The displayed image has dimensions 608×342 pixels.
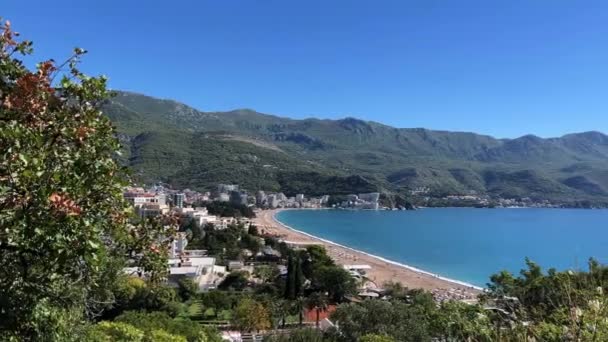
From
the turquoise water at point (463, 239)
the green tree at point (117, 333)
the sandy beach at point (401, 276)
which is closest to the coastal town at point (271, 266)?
the sandy beach at point (401, 276)

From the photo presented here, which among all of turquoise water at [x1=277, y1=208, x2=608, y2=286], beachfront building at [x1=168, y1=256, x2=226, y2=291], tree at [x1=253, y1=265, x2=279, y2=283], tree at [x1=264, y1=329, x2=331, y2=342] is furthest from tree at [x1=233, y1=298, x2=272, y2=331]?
turquoise water at [x1=277, y1=208, x2=608, y2=286]

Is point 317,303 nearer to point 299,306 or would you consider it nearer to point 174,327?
point 299,306

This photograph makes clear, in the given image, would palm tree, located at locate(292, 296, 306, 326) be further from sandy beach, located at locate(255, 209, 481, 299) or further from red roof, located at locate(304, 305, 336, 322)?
sandy beach, located at locate(255, 209, 481, 299)

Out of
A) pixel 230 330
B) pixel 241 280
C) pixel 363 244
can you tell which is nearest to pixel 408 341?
pixel 230 330

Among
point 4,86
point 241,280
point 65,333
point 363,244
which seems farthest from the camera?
point 363,244

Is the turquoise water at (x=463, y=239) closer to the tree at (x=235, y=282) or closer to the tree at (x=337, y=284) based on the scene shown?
the tree at (x=337, y=284)

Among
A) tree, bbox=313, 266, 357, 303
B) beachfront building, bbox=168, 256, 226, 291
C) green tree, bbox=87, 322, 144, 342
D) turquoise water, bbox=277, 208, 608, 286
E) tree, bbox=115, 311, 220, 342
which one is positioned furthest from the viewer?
turquoise water, bbox=277, 208, 608, 286

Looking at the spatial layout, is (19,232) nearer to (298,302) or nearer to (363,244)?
(298,302)
